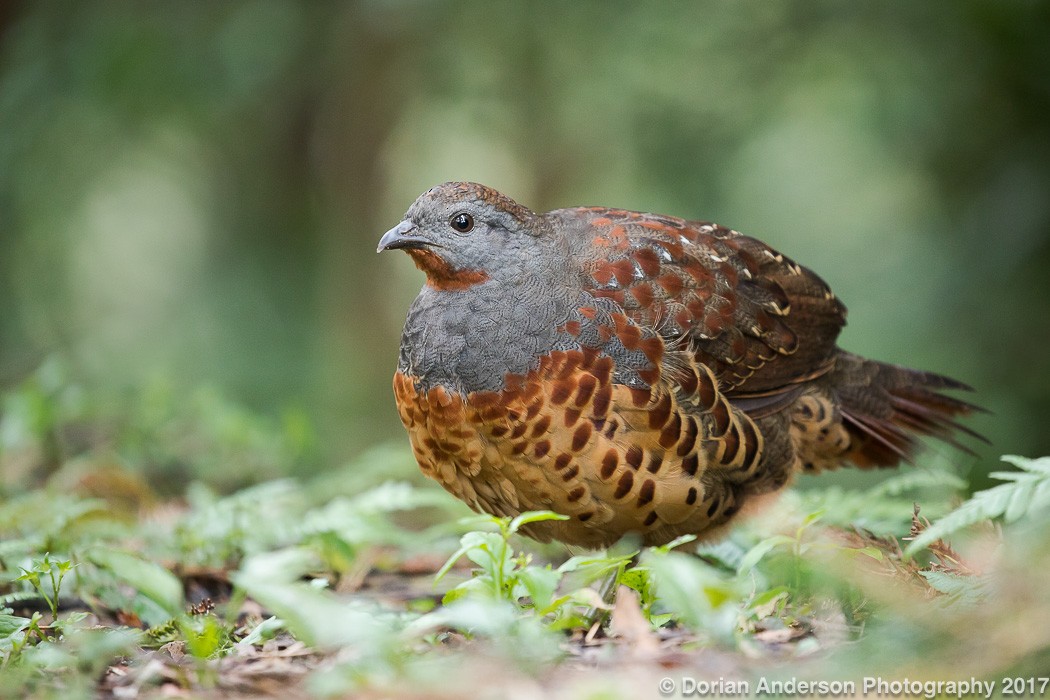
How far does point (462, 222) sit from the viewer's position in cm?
386

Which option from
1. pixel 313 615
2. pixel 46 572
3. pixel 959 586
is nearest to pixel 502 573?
pixel 313 615

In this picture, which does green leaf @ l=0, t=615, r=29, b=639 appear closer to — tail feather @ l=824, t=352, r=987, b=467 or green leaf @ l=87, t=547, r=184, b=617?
green leaf @ l=87, t=547, r=184, b=617

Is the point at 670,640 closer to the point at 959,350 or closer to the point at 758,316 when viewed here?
the point at 758,316

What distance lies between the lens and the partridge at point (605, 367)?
138 inches

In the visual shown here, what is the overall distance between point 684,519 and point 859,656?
162 centimetres

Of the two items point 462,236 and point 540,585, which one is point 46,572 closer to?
point 540,585

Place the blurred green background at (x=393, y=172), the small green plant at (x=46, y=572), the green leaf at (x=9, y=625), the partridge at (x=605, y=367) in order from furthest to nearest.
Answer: the blurred green background at (x=393, y=172), the partridge at (x=605, y=367), the small green plant at (x=46, y=572), the green leaf at (x=9, y=625)

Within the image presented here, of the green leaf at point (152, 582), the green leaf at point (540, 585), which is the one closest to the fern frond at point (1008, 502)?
the green leaf at point (540, 585)

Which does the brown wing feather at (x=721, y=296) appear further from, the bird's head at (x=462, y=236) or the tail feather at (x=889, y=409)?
the bird's head at (x=462, y=236)

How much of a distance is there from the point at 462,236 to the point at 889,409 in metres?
2.09

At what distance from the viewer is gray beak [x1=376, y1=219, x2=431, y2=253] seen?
3747 millimetres

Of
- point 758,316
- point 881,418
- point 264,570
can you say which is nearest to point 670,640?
point 264,570

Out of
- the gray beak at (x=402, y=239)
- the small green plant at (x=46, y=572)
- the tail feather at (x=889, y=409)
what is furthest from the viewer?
the tail feather at (x=889, y=409)

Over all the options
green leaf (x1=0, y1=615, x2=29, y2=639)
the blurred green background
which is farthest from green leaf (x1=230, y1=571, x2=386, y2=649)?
the blurred green background
